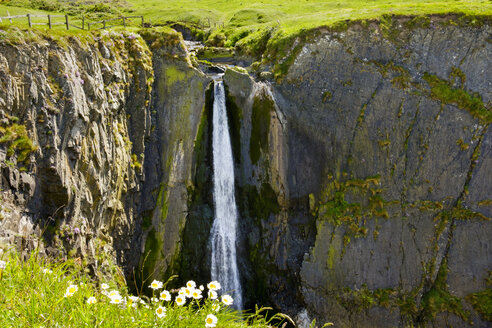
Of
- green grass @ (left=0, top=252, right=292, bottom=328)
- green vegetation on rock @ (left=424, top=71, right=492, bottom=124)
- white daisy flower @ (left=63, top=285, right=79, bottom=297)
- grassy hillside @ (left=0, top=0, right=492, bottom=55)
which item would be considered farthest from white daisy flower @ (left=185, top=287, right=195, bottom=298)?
grassy hillside @ (left=0, top=0, right=492, bottom=55)

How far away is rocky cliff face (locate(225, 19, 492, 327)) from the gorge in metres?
0.08

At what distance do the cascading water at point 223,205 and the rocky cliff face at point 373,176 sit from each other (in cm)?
88

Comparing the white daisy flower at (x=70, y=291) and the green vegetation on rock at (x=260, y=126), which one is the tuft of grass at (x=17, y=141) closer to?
the white daisy flower at (x=70, y=291)

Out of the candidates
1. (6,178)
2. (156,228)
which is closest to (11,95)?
(6,178)

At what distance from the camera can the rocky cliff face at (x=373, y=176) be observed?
19.3m

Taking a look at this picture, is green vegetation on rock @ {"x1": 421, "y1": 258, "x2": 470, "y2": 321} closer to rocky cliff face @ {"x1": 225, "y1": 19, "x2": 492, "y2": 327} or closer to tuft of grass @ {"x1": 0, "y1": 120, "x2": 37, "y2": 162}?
rocky cliff face @ {"x1": 225, "y1": 19, "x2": 492, "y2": 327}

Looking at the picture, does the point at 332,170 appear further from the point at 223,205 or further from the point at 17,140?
the point at 17,140

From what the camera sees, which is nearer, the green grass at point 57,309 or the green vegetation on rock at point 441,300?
the green grass at point 57,309

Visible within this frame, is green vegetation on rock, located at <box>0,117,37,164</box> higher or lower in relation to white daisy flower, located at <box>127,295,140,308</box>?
higher

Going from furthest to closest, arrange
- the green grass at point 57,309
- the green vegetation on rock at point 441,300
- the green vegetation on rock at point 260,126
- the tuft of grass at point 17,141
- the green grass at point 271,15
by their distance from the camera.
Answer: the green grass at point 271,15 < the green vegetation on rock at point 260,126 < the green vegetation on rock at point 441,300 < the tuft of grass at point 17,141 < the green grass at point 57,309

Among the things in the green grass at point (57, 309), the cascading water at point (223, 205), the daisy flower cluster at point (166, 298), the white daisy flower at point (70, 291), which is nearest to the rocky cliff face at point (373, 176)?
the cascading water at point (223, 205)

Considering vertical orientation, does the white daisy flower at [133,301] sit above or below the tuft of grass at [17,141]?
below

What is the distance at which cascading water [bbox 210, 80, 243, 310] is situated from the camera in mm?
19953

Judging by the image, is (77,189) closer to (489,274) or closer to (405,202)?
(405,202)
